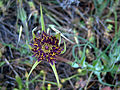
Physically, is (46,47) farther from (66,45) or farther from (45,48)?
(66,45)

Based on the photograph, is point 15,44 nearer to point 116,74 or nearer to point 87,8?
point 87,8

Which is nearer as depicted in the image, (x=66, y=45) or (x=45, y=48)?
(x=45, y=48)

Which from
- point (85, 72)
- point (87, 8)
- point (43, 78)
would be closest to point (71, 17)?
point (87, 8)

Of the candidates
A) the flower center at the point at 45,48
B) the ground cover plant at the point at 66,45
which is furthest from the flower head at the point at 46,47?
the ground cover plant at the point at 66,45

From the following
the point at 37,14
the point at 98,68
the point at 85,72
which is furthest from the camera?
the point at 37,14

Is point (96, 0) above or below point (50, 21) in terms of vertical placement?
→ above

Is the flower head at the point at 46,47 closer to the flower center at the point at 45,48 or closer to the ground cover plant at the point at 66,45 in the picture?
the flower center at the point at 45,48

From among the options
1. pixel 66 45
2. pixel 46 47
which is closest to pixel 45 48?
pixel 46 47
